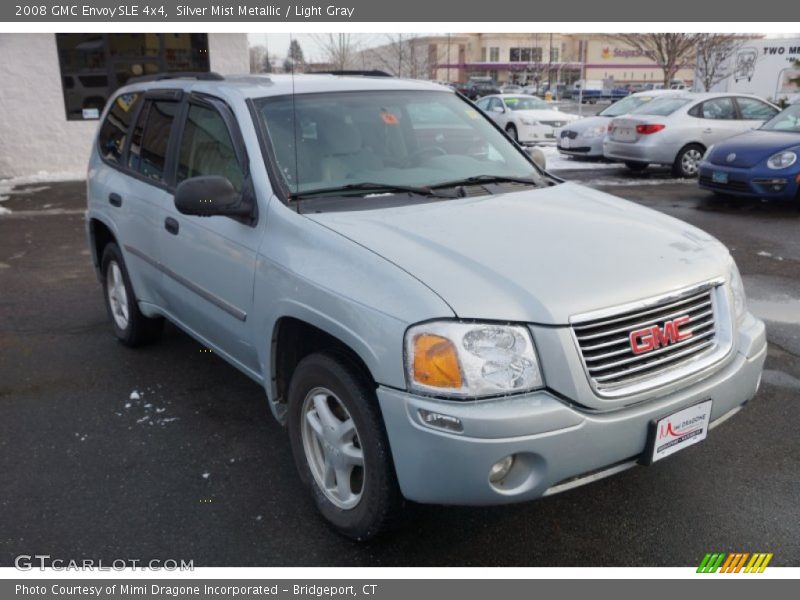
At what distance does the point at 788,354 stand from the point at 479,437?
342cm

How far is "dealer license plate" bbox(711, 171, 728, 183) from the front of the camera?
1025 cm

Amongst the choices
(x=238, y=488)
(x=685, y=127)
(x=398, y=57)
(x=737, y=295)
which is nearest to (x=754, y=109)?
(x=685, y=127)

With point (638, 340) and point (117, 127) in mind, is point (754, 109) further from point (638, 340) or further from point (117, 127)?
point (638, 340)

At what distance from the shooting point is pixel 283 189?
334 centimetres

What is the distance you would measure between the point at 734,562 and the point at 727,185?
27.9 feet

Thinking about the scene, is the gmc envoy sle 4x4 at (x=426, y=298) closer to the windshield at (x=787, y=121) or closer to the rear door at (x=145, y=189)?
the rear door at (x=145, y=189)

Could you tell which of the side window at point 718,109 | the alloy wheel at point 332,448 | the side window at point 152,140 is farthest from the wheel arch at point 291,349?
the side window at point 718,109

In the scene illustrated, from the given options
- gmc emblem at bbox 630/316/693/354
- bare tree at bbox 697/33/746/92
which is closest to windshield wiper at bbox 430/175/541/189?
gmc emblem at bbox 630/316/693/354

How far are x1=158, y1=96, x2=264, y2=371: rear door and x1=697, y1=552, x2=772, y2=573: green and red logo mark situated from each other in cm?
209

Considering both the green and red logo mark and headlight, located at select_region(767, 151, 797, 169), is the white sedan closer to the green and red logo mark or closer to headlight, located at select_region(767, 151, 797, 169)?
headlight, located at select_region(767, 151, 797, 169)

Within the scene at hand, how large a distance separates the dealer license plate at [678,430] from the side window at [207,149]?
85.0 inches

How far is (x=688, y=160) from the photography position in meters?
13.4

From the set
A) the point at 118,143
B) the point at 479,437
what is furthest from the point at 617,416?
the point at 118,143

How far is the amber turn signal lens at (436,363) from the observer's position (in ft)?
8.08
